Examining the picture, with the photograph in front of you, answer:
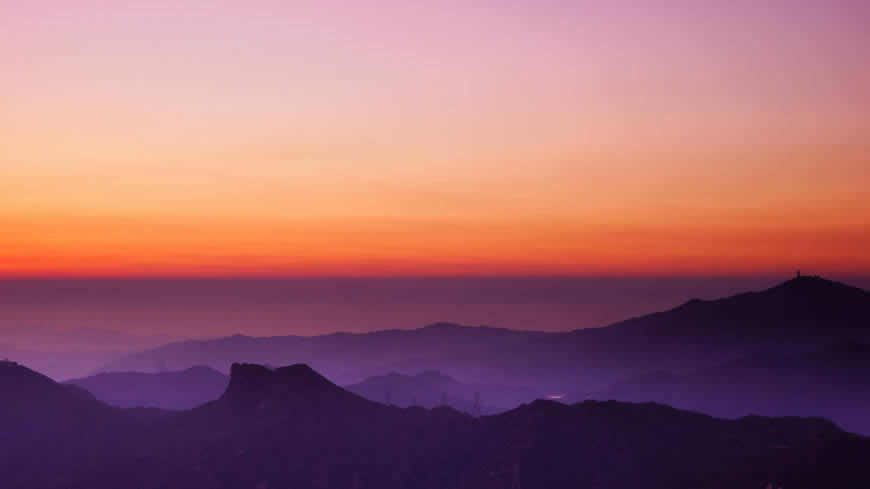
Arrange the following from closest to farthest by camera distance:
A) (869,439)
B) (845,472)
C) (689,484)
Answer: (845,472) < (869,439) < (689,484)

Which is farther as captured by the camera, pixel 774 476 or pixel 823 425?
pixel 823 425

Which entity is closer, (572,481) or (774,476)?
(774,476)

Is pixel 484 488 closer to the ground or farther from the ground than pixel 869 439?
closer to the ground

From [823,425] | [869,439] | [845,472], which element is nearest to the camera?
[845,472]

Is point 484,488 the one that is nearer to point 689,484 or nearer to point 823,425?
point 689,484

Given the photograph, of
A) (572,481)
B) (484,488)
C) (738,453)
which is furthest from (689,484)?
(484,488)

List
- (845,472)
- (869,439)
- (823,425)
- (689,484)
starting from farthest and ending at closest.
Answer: (823,425)
(689,484)
(869,439)
(845,472)

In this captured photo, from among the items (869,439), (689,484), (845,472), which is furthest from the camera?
(689,484)

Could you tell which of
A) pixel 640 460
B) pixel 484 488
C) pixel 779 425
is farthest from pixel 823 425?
pixel 484 488

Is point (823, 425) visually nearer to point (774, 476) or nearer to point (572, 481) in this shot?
point (774, 476)

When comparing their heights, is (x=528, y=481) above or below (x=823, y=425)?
below
